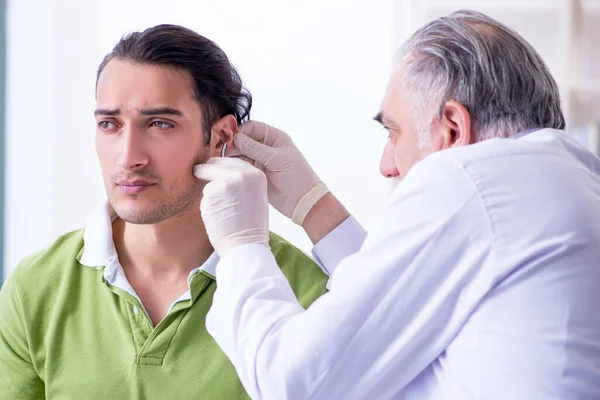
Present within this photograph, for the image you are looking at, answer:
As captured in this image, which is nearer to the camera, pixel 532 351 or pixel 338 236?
pixel 532 351

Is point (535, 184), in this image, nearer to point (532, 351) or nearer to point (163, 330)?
point (532, 351)

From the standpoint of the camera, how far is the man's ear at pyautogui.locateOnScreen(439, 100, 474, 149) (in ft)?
4.02

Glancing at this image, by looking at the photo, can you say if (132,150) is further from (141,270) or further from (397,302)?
(397,302)

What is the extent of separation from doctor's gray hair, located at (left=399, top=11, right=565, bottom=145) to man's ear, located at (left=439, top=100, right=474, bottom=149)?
1 centimetres

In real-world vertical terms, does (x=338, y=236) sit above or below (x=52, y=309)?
above

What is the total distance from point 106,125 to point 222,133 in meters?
0.22

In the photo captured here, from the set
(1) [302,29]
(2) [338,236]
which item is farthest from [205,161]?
(1) [302,29]

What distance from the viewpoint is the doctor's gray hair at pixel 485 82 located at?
4.00 ft

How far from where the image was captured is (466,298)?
1.09 metres

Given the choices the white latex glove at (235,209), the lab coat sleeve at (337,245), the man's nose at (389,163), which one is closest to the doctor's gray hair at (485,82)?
the man's nose at (389,163)

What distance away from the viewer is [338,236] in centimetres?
166

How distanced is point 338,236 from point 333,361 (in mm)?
584

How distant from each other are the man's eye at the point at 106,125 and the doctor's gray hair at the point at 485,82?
562mm

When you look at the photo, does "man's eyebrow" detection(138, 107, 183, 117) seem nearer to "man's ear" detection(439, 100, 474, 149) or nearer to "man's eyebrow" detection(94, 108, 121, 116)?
"man's eyebrow" detection(94, 108, 121, 116)
